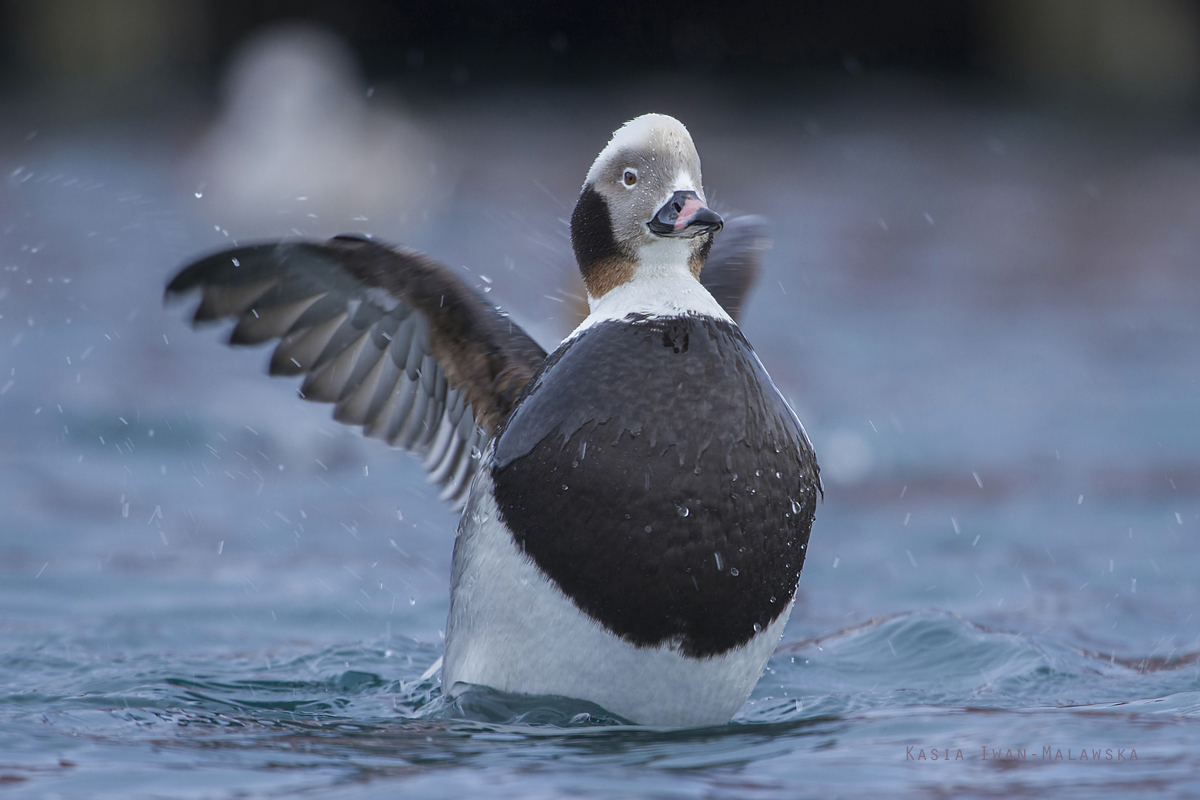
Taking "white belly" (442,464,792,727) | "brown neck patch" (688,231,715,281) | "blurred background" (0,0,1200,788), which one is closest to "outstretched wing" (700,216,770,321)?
"blurred background" (0,0,1200,788)

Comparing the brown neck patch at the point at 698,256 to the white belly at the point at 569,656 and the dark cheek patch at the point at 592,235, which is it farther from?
the white belly at the point at 569,656

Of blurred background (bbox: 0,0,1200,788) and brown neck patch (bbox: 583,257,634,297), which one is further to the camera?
blurred background (bbox: 0,0,1200,788)

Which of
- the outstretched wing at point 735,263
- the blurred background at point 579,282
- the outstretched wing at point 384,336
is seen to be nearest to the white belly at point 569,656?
the outstretched wing at point 384,336

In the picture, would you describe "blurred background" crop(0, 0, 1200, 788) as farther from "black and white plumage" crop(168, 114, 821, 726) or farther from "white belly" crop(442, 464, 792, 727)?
"black and white plumage" crop(168, 114, 821, 726)

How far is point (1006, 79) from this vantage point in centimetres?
2223

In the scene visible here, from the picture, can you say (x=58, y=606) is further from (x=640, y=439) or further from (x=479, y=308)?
(x=640, y=439)

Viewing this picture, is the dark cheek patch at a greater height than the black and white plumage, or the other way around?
the dark cheek patch

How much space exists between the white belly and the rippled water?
2.7 inches

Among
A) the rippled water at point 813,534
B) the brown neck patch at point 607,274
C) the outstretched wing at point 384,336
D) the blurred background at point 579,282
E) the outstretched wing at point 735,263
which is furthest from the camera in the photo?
the blurred background at point 579,282

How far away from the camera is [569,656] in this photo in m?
3.38

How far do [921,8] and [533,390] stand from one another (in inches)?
828

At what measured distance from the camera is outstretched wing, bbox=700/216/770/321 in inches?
189

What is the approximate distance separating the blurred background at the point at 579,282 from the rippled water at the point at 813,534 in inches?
1.6

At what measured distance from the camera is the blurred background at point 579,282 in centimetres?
640
